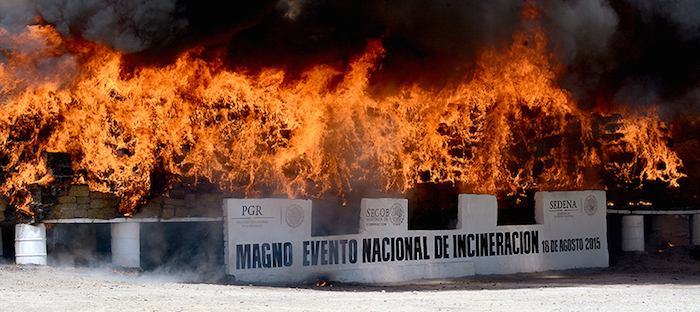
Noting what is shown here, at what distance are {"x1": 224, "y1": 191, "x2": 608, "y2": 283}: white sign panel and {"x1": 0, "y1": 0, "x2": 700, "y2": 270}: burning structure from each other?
148 cm

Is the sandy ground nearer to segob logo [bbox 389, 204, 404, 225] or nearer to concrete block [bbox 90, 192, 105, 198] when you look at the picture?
concrete block [bbox 90, 192, 105, 198]

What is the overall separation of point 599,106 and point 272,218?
35.1 ft

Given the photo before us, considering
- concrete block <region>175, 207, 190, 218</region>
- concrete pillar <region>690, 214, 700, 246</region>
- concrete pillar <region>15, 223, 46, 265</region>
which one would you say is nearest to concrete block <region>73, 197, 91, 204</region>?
concrete pillar <region>15, 223, 46, 265</region>

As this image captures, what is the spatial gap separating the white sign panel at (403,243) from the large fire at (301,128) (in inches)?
77.2

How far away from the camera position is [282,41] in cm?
1480

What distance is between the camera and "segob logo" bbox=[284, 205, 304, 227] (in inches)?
533

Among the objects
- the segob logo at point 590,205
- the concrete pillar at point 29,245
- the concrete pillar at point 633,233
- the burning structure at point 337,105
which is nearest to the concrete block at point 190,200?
the burning structure at point 337,105

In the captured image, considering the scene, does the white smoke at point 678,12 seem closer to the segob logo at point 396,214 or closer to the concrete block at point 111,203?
the segob logo at point 396,214

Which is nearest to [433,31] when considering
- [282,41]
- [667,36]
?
[282,41]

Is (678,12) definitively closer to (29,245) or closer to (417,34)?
(417,34)

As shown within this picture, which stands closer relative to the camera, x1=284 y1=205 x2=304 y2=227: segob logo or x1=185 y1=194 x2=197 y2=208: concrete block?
x1=284 y1=205 x2=304 y2=227: segob logo

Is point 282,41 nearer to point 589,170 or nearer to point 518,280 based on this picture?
point 518,280

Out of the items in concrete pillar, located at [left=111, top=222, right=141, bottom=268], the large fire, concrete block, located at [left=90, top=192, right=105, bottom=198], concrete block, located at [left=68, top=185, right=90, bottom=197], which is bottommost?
concrete pillar, located at [left=111, top=222, right=141, bottom=268]

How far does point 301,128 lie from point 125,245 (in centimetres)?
483
